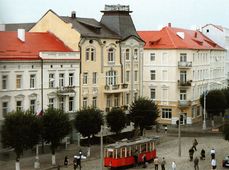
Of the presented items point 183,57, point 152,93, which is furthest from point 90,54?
point 183,57

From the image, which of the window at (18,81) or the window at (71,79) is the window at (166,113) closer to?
the window at (71,79)

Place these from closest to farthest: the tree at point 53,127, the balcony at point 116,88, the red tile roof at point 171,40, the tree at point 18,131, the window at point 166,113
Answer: the tree at point 18,131 → the tree at point 53,127 → the balcony at point 116,88 → the window at point 166,113 → the red tile roof at point 171,40

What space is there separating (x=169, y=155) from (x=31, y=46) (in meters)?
15.8

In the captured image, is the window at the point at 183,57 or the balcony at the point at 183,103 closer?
the balcony at the point at 183,103

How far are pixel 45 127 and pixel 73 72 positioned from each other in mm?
12029

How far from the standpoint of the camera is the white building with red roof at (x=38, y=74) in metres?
42.8

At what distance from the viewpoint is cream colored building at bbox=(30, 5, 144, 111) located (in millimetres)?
51625

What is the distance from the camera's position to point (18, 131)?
3491cm

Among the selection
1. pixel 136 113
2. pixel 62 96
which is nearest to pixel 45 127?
pixel 62 96

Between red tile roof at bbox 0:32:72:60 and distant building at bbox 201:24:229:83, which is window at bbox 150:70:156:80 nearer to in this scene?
red tile roof at bbox 0:32:72:60

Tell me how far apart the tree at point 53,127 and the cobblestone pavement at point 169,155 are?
1.85 meters

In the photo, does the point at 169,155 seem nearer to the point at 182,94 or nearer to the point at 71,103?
the point at 71,103

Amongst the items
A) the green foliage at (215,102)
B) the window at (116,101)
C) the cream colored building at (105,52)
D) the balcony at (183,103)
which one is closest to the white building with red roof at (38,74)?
the cream colored building at (105,52)

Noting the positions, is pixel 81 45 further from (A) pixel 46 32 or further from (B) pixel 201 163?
(B) pixel 201 163
